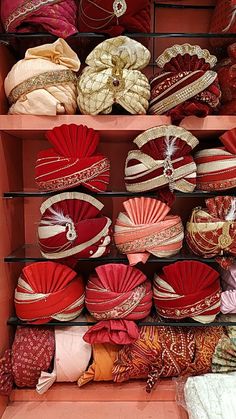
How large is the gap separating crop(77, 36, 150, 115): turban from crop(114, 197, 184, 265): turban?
26 centimetres

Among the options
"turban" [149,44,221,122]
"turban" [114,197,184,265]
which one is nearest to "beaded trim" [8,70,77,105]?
"turban" [149,44,221,122]

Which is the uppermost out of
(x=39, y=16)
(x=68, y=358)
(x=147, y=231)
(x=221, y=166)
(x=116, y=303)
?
(x=39, y=16)

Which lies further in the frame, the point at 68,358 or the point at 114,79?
the point at 68,358

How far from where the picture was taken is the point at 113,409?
1.12m

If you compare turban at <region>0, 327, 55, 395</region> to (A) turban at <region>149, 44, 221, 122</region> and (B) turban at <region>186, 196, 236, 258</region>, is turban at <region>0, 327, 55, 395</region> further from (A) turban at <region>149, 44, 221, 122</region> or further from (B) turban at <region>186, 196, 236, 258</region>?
(A) turban at <region>149, 44, 221, 122</region>

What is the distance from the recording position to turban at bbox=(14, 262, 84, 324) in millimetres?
1077

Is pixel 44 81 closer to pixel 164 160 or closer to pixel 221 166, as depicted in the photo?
pixel 164 160

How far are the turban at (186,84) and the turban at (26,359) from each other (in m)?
0.71

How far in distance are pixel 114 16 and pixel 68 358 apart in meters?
0.93

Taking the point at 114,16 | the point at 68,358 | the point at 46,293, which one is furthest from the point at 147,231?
the point at 114,16

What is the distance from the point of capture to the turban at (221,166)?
1.05 metres

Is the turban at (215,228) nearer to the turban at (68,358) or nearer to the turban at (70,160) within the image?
the turban at (70,160)

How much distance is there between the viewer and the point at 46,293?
42.6 inches

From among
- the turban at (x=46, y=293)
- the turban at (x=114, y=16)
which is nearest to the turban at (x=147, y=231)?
the turban at (x=46, y=293)
